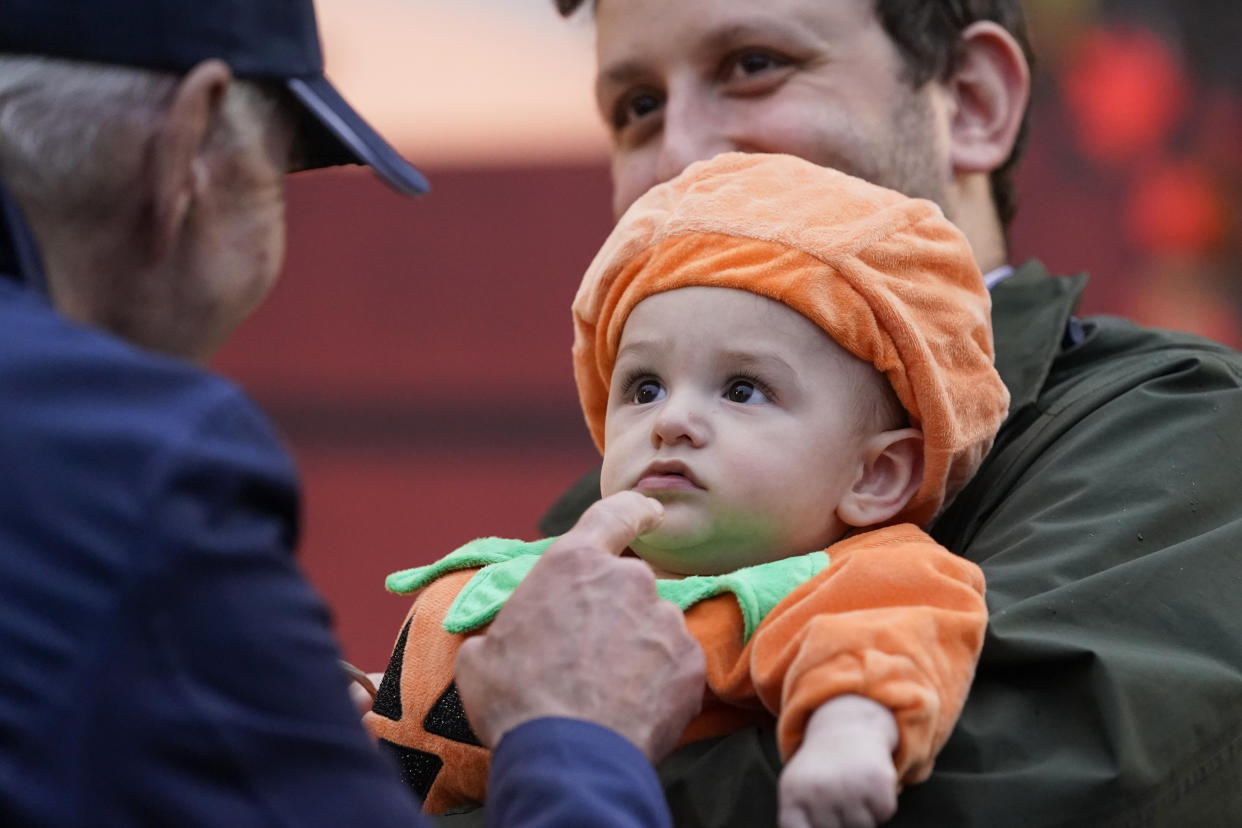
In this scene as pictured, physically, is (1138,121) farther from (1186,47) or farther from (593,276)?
(593,276)

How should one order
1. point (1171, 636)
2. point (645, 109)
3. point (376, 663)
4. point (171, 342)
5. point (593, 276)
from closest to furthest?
1. point (171, 342)
2. point (1171, 636)
3. point (593, 276)
4. point (645, 109)
5. point (376, 663)

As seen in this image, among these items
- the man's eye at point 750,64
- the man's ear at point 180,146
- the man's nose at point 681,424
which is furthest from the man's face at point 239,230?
the man's eye at point 750,64

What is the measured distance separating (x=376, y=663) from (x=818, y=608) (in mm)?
4040

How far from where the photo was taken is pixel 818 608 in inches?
54.6

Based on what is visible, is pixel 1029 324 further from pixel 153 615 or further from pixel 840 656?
pixel 153 615

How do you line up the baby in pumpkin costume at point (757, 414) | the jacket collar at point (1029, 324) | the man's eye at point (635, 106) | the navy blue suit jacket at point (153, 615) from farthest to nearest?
the man's eye at point (635, 106) < the jacket collar at point (1029, 324) < the baby in pumpkin costume at point (757, 414) < the navy blue suit jacket at point (153, 615)

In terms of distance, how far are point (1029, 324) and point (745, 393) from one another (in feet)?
1.99

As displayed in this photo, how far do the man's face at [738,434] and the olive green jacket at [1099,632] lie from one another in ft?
0.67

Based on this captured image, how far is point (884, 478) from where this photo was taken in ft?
5.44

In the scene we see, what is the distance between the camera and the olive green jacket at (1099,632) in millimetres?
1354

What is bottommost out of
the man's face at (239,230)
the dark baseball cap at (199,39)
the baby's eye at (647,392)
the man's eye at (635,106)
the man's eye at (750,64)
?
the baby's eye at (647,392)

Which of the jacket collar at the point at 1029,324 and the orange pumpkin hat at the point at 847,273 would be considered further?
the jacket collar at the point at 1029,324

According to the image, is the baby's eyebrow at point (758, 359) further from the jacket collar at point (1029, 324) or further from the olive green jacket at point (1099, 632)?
the jacket collar at point (1029, 324)

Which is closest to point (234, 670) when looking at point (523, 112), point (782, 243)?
point (782, 243)
